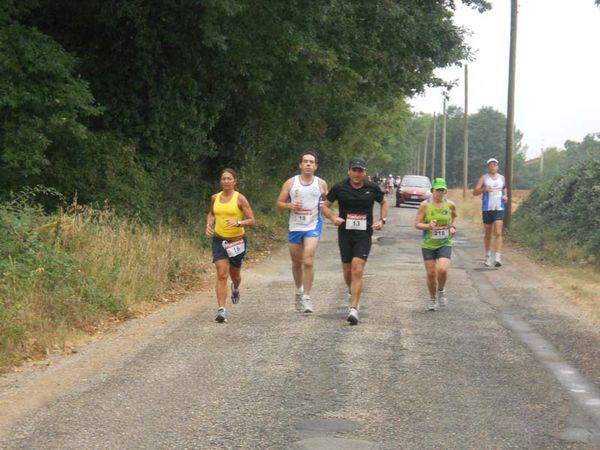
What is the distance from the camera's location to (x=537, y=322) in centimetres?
1152

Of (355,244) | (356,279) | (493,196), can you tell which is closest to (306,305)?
(356,279)

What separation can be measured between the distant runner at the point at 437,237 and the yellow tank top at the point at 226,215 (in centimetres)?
254

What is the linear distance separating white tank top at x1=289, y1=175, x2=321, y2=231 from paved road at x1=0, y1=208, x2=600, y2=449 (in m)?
1.17

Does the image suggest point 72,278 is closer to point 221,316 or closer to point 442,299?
point 221,316

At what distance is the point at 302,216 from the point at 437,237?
197cm

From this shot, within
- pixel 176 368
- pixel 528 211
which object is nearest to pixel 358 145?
pixel 528 211

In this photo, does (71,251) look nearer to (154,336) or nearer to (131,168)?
(154,336)

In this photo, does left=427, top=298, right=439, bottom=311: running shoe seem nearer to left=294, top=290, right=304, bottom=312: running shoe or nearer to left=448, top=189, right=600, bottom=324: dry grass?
left=294, top=290, right=304, bottom=312: running shoe

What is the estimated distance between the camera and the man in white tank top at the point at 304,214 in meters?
11.8

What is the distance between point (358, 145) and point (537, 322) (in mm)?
42889

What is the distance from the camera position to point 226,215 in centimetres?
1151

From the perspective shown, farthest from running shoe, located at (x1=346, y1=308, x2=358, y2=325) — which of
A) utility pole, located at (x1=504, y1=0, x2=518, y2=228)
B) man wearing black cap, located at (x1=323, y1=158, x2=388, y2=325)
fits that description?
utility pole, located at (x1=504, y1=0, x2=518, y2=228)

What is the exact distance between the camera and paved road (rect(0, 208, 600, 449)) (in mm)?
6305

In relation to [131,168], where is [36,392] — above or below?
below
